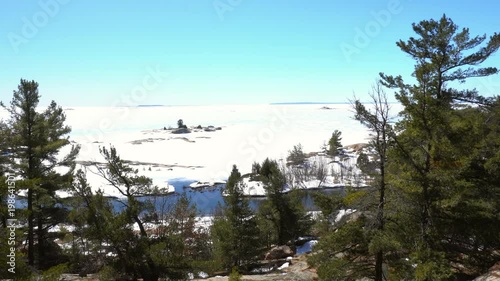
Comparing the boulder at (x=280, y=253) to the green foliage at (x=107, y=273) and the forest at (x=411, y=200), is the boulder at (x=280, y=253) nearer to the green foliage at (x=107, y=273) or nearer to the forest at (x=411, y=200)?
the forest at (x=411, y=200)

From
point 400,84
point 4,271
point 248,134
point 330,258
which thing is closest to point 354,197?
point 330,258

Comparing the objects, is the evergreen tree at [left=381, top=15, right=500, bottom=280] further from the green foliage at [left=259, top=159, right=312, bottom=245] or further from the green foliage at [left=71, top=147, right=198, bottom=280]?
the green foliage at [left=259, top=159, right=312, bottom=245]

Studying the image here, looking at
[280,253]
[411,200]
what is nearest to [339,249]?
[411,200]

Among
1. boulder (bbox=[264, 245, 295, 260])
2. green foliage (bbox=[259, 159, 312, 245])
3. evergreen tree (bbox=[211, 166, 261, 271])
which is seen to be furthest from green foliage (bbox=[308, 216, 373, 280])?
green foliage (bbox=[259, 159, 312, 245])

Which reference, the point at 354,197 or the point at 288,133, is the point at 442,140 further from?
the point at 288,133

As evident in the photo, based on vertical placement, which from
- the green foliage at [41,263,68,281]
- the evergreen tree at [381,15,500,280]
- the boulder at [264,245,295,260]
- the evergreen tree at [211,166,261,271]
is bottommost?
the boulder at [264,245,295,260]

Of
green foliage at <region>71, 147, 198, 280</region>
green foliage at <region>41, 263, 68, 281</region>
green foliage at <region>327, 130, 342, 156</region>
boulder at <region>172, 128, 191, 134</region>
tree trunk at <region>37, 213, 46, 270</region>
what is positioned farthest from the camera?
boulder at <region>172, 128, 191, 134</region>

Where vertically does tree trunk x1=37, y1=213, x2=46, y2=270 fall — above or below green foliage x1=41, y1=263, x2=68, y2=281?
below

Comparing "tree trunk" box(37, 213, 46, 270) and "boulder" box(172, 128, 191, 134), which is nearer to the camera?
"tree trunk" box(37, 213, 46, 270)

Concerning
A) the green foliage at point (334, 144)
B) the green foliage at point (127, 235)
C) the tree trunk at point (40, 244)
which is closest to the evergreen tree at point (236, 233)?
the green foliage at point (127, 235)
